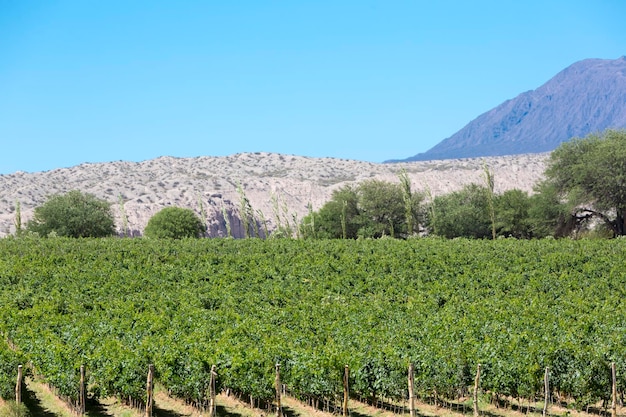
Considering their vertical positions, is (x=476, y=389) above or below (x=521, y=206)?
below

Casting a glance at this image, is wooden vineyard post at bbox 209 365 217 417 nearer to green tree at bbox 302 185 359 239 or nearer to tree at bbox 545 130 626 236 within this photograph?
tree at bbox 545 130 626 236

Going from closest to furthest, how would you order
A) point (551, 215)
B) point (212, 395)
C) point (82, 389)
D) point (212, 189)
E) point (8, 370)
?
1. point (212, 395)
2. point (82, 389)
3. point (8, 370)
4. point (551, 215)
5. point (212, 189)

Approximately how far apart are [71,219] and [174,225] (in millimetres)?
13469

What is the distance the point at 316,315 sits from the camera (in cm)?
3516

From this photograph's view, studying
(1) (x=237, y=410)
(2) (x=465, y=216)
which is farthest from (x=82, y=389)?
(2) (x=465, y=216)

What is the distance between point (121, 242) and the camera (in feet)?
205

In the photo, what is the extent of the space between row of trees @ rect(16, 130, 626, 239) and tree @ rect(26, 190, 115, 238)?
0.13 m

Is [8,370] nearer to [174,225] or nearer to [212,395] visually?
[212,395]

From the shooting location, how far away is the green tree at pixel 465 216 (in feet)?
317

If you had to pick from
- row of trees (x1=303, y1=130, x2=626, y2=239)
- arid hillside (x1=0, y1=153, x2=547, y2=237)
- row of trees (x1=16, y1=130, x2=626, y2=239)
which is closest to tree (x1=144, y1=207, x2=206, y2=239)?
row of trees (x1=16, y1=130, x2=626, y2=239)

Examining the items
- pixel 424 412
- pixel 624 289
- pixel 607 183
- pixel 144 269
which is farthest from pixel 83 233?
pixel 424 412

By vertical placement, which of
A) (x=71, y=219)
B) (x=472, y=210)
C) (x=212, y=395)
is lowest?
(x=212, y=395)

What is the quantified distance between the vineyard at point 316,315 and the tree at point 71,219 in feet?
106

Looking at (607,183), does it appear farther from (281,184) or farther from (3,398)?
(281,184)
